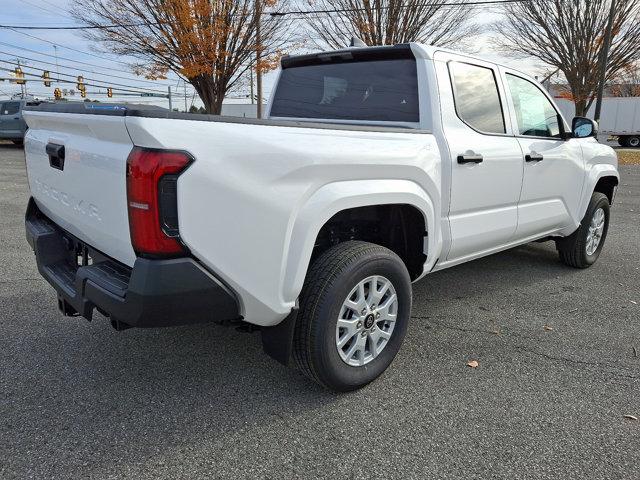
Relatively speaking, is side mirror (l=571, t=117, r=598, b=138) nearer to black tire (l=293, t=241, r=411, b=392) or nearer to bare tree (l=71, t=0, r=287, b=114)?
black tire (l=293, t=241, r=411, b=392)

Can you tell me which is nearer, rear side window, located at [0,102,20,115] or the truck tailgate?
the truck tailgate

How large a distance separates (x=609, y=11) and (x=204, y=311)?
22.6 metres

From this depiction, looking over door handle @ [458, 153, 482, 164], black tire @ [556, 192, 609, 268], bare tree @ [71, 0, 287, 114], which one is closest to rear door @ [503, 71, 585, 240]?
black tire @ [556, 192, 609, 268]

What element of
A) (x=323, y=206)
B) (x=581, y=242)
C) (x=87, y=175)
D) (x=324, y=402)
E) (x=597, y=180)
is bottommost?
(x=324, y=402)

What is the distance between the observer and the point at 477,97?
11.6ft

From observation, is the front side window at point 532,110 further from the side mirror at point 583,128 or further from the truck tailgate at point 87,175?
the truck tailgate at point 87,175

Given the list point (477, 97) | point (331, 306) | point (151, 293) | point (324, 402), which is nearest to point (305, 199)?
point (331, 306)

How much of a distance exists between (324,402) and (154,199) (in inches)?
55.0

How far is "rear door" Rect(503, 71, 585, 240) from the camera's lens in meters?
3.92

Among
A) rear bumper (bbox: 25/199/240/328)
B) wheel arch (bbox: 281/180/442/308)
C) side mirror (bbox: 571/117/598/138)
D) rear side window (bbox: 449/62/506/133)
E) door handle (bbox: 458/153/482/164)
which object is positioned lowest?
rear bumper (bbox: 25/199/240/328)

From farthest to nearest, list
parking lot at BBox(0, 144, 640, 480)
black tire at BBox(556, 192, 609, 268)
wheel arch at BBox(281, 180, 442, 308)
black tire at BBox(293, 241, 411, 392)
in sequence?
black tire at BBox(556, 192, 609, 268) < black tire at BBox(293, 241, 411, 392) < wheel arch at BBox(281, 180, 442, 308) < parking lot at BBox(0, 144, 640, 480)

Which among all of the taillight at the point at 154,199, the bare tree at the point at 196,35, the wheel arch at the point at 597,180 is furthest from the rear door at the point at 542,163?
the bare tree at the point at 196,35

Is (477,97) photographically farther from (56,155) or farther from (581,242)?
(56,155)

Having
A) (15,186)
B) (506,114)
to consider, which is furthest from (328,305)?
(15,186)
